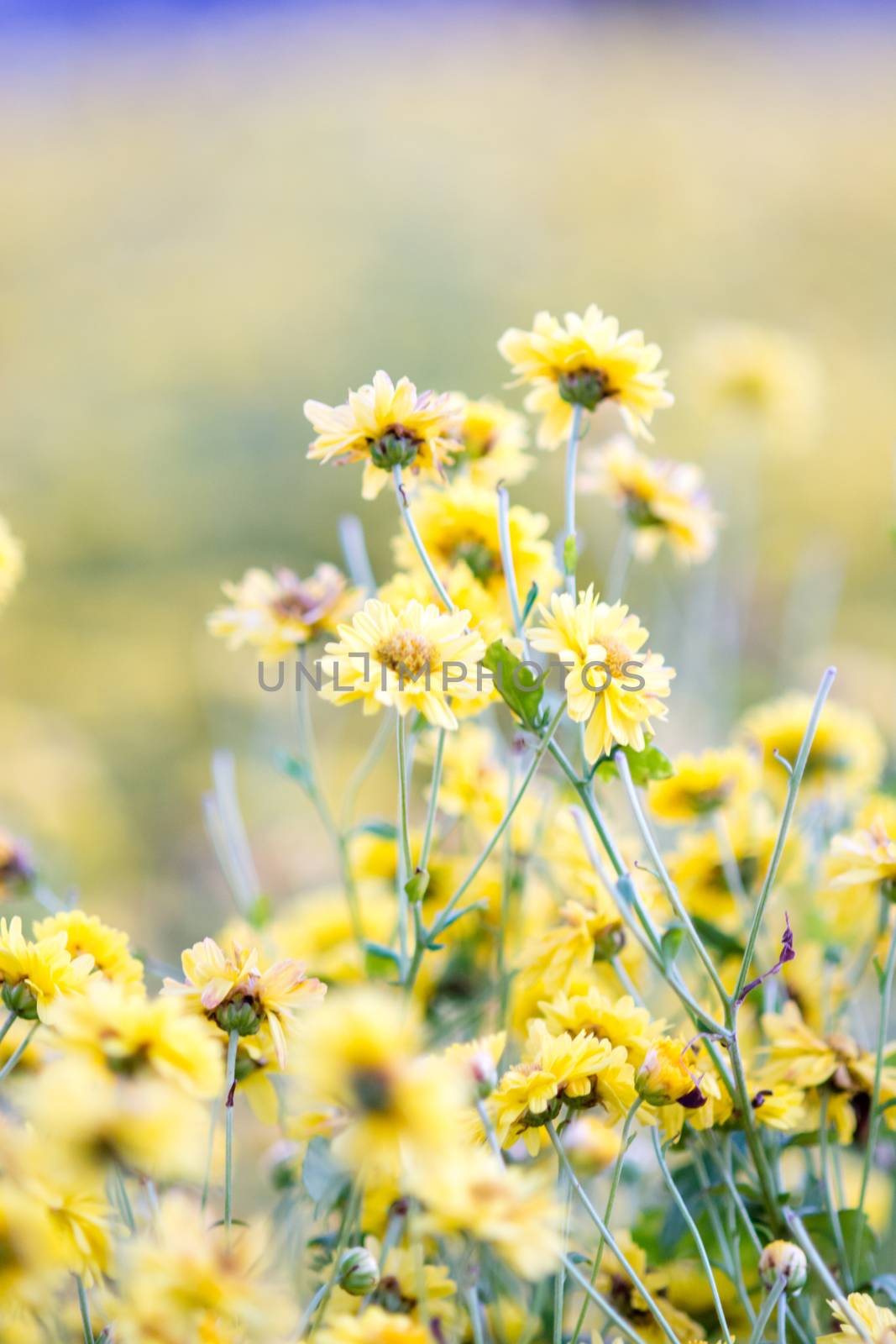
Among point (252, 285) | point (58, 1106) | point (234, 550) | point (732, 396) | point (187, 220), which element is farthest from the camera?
point (187, 220)

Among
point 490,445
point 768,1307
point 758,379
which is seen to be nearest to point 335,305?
point 758,379

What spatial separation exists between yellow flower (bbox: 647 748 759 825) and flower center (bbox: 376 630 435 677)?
198mm

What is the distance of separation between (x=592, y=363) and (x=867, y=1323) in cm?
35

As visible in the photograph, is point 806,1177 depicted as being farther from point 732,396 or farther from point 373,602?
point 732,396

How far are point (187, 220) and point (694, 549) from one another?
2.39 meters

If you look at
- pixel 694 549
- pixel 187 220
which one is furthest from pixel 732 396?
pixel 187 220

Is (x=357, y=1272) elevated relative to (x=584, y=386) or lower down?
lower down

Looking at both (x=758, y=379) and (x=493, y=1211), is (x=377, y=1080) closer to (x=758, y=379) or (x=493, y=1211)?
(x=493, y=1211)

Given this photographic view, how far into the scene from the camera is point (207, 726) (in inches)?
59.1

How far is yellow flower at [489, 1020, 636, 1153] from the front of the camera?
33 cm

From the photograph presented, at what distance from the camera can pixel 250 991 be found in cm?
33

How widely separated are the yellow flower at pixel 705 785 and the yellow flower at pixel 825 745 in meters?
0.04

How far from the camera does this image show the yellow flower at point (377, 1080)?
228 millimetres

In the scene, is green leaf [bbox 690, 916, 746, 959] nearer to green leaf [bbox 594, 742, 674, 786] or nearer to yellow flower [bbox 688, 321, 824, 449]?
green leaf [bbox 594, 742, 674, 786]
